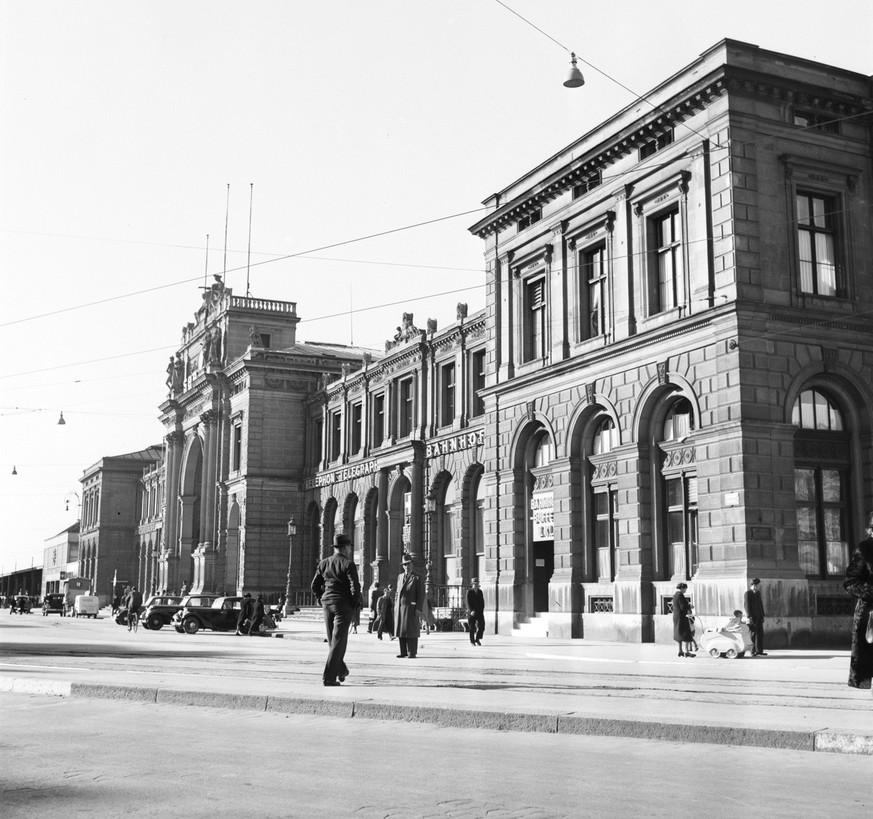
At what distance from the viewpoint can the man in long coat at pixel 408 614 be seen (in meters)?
22.2

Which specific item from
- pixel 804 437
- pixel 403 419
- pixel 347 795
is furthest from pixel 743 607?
pixel 403 419

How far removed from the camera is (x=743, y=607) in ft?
78.4

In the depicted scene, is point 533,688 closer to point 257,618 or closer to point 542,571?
point 542,571

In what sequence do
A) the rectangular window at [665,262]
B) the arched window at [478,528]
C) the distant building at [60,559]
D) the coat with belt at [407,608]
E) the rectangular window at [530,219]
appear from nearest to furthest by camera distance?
1. the coat with belt at [407,608]
2. the rectangular window at [665,262]
3. the rectangular window at [530,219]
4. the arched window at [478,528]
5. the distant building at [60,559]

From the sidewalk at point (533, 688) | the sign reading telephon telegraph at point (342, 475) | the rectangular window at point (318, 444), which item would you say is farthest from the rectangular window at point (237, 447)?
the sidewalk at point (533, 688)

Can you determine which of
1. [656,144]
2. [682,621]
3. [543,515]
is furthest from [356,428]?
[682,621]

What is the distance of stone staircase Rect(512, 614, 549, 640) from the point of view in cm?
3203

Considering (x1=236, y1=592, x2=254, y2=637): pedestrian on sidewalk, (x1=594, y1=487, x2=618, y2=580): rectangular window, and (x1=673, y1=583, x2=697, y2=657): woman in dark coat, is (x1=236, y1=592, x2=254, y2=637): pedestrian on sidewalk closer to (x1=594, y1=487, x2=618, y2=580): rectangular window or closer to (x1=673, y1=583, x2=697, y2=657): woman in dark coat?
(x1=594, y1=487, x2=618, y2=580): rectangular window

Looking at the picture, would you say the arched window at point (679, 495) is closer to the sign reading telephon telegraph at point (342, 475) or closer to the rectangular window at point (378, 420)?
the sign reading telephon telegraph at point (342, 475)

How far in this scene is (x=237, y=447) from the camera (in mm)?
64250

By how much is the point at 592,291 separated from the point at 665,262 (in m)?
3.32

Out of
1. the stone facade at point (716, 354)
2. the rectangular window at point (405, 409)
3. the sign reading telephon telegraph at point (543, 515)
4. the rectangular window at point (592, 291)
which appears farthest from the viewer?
the rectangular window at point (405, 409)

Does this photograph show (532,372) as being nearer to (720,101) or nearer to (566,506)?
(566,506)

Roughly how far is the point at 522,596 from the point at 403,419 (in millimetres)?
17842
